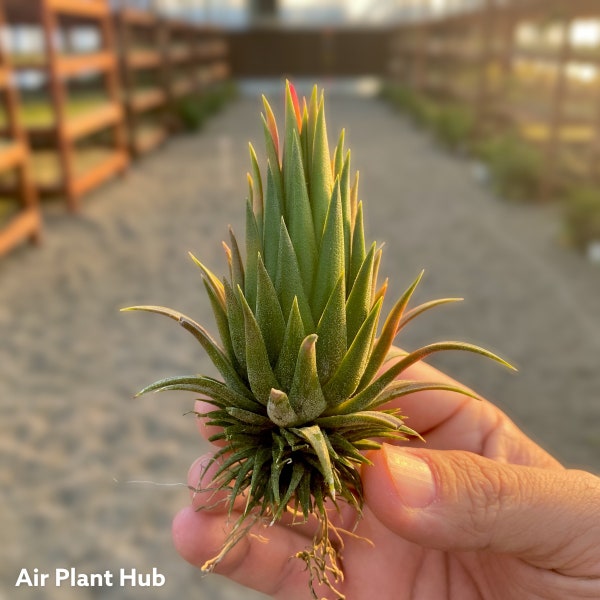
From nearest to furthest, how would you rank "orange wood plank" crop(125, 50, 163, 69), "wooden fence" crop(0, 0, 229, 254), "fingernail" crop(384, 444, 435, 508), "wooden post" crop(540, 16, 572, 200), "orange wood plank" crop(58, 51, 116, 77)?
"fingernail" crop(384, 444, 435, 508), "wooden fence" crop(0, 0, 229, 254), "orange wood plank" crop(58, 51, 116, 77), "wooden post" crop(540, 16, 572, 200), "orange wood plank" crop(125, 50, 163, 69)

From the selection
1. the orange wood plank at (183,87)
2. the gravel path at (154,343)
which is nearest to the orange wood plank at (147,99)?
the orange wood plank at (183,87)

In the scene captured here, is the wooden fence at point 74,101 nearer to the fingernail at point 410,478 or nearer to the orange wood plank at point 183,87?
the orange wood plank at point 183,87

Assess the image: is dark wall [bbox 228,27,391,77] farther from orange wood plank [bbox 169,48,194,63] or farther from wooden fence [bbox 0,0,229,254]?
wooden fence [bbox 0,0,229,254]

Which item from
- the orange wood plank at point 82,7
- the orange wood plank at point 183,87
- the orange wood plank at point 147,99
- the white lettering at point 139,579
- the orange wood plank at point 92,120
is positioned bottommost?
the white lettering at point 139,579

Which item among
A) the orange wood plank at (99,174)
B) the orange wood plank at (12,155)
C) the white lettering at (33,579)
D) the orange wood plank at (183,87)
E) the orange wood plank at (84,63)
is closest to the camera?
the white lettering at (33,579)

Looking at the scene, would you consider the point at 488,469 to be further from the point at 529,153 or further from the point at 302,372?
the point at 529,153

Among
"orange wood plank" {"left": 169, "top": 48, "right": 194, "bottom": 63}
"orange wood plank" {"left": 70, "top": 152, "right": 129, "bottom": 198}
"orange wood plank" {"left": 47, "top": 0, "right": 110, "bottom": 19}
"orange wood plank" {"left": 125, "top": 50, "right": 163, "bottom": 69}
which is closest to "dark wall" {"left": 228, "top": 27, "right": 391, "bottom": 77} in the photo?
"orange wood plank" {"left": 169, "top": 48, "right": 194, "bottom": 63}
